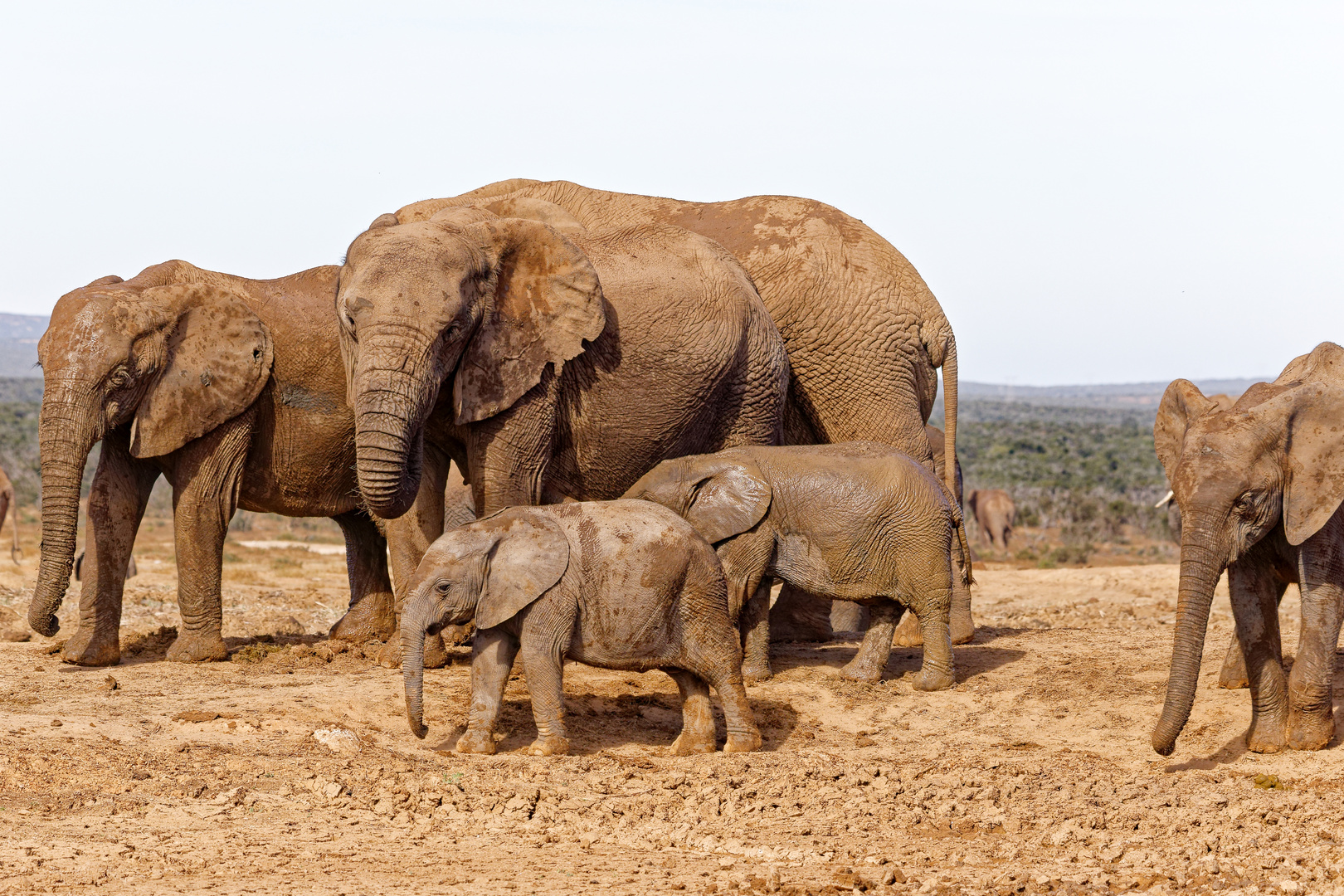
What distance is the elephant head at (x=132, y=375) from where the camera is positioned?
9297 mm

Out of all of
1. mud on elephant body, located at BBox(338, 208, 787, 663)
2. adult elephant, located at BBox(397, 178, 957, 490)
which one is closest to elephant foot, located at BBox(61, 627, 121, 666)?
mud on elephant body, located at BBox(338, 208, 787, 663)

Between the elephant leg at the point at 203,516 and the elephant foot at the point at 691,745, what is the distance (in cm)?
348

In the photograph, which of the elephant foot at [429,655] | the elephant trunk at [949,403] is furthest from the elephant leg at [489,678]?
the elephant trunk at [949,403]

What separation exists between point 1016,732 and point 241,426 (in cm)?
496

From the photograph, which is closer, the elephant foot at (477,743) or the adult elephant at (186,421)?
the elephant foot at (477,743)

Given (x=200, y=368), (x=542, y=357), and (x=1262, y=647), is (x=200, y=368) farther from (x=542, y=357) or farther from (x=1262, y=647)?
(x=1262, y=647)

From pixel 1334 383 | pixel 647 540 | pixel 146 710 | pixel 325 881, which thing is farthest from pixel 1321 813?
pixel 146 710

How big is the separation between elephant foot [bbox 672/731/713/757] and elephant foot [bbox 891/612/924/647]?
144 inches

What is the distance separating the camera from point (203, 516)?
32.3ft

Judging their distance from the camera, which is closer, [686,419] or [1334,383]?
[1334,383]

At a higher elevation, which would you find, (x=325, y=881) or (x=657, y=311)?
(x=657, y=311)

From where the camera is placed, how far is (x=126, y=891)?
558 centimetres

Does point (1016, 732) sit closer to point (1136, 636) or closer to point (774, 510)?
point (774, 510)

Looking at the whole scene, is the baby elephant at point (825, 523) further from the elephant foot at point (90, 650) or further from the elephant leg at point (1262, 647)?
the elephant foot at point (90, 650)
